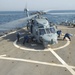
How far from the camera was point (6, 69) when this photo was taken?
48.7ft

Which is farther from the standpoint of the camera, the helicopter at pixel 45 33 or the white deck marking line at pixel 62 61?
the helicopter at pixel 45 33

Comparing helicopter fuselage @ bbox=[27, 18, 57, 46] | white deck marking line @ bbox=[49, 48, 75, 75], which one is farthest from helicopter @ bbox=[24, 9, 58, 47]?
white deck marking line @ bbox=[49, 48, 75, 75]

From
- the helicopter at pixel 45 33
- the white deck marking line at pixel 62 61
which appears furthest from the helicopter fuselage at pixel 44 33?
the white deck marking line at pixel 62 61

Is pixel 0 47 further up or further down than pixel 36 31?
further down

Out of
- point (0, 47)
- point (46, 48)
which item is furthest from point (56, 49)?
point (0, 47)

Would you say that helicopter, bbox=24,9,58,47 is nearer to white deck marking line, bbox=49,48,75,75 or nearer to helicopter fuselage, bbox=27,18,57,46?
helicopter fuselage, bbox=27,18,57,46

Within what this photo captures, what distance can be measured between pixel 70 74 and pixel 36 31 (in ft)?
34.3

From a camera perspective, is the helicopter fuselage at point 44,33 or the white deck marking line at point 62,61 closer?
the white deck marking line at point 62,61

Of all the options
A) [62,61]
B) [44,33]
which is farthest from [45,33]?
[62,61]

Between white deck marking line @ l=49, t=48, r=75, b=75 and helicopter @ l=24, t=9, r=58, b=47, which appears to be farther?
helicopter @ l=24, t=9, r=58, b=47

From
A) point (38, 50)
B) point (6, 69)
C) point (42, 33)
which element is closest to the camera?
point (6, 69)

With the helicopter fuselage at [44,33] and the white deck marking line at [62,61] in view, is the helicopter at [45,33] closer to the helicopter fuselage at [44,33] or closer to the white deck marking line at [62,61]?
the helicopter fuselage at [44,33]

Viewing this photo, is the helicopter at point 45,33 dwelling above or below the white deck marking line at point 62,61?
above

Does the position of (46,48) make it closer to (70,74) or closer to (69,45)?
(69,45)
